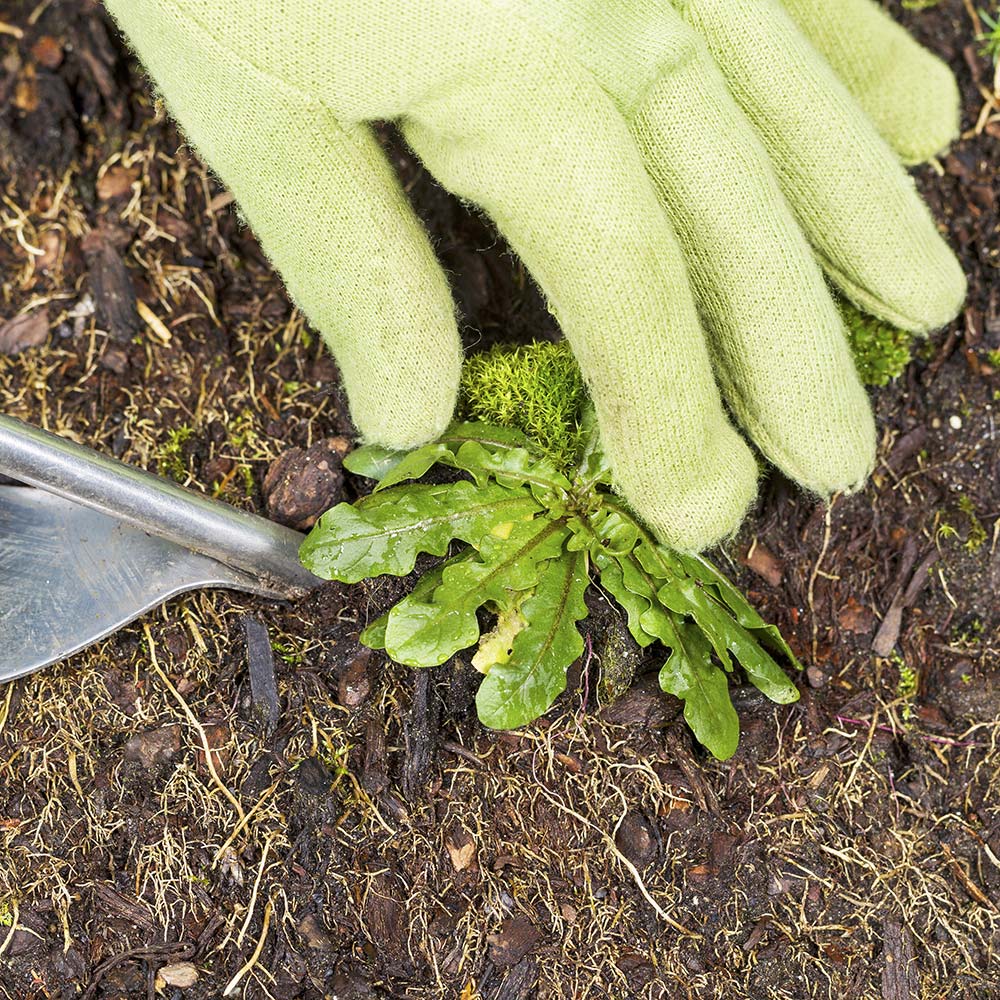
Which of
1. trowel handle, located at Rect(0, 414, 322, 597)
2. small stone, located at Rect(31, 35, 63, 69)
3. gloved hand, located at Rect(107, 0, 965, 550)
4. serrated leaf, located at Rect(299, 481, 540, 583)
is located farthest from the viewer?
small stone, located at Rect(31, 35, 63, 69)

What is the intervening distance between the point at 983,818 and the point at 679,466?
92cm

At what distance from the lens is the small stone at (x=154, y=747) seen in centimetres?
174

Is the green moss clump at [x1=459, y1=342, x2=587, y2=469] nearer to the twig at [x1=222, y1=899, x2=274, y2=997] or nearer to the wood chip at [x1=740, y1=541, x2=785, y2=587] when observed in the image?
the wood chip at [x1=740, y1=541, x2=785, y2=587]

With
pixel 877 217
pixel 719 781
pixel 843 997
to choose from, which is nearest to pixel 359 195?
pixel 877 217

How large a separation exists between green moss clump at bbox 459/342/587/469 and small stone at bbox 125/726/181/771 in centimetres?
79

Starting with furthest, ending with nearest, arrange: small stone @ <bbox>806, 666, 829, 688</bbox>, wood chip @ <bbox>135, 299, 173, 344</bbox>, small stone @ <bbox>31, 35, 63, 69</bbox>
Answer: small stone @ <bbox>31, 35, 63, 69</bbox> → wood chip @ <bbox>135, 299, 173, 344</bbox> → small stone @ <bbox>806, 666, 829, 688</bbox>

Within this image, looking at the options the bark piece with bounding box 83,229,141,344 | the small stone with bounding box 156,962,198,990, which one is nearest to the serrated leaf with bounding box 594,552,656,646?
the small stone with bounding box 156,962,198,990

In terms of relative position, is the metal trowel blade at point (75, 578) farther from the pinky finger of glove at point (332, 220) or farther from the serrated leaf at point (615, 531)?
the serrated leaf at point (615, 531)

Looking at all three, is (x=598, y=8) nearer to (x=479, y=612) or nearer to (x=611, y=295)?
(x=611, y=295)

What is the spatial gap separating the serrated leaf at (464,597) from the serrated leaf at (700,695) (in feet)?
0.87

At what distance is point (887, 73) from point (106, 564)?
1697 millimetres

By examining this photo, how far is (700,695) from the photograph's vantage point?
1.66 metres

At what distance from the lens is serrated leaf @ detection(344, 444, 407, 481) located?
1746 mm

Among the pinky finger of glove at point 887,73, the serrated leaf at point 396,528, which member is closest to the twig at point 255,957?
the serrated leaf at point 396,528
